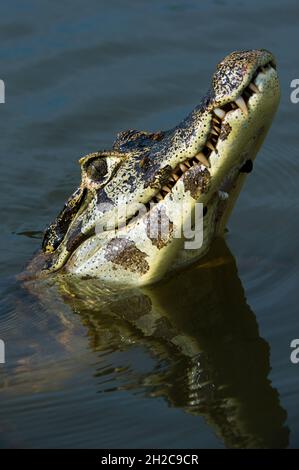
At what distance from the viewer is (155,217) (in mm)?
6098

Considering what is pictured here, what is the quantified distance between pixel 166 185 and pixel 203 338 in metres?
0.99

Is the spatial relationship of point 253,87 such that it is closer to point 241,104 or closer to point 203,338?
point 241,104

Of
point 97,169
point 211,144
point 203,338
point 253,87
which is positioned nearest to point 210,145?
point 211,144

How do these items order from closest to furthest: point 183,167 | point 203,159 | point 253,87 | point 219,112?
point 253,87, point 219,112, point 203,159, point 183,167

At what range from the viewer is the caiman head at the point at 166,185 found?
568cm

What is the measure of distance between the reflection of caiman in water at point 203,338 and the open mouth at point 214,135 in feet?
2.78

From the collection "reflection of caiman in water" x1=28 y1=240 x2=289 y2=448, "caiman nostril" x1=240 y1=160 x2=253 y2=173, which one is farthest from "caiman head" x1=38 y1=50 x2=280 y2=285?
"reflection of caiman in water" x1=28 y1=240 x2=289 y2=448

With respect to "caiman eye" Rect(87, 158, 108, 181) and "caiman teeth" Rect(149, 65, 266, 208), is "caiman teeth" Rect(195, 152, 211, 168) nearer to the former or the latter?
"caiman teeth" Rect(149, 65, 266, 208)

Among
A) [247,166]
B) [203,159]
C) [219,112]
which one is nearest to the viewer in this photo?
[219,112]

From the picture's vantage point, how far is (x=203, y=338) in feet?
20.3

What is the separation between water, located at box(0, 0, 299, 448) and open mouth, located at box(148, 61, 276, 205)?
90 centimetres

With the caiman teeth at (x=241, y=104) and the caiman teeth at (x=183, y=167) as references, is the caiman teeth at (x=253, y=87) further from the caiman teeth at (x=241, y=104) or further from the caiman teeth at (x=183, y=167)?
the caiman teeth at (x=183, y=167)
